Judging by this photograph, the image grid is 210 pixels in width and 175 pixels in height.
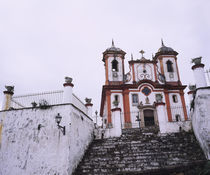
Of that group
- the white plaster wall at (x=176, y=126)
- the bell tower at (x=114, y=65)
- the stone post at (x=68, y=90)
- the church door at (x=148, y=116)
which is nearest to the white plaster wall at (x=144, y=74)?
the bell tower at (x=114, y=65)

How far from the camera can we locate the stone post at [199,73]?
1068 centimetres

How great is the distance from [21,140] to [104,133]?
17.1 ft

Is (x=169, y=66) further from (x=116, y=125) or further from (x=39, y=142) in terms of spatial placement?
(x=39, y=142)

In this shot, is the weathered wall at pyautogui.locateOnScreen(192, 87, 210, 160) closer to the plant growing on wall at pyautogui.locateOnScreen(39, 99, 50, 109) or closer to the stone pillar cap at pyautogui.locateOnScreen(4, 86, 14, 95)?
the plant growing on wall at pyautogui.locateOnScreen(39, 99, 50, 109)

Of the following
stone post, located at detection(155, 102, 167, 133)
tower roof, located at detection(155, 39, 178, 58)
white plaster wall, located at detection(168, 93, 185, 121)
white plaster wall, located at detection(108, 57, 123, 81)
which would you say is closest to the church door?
white plaster wall, located at detection(168, 93, 185, 121)

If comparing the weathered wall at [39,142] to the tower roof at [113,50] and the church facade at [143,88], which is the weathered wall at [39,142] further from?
the tower roof at [113,50]

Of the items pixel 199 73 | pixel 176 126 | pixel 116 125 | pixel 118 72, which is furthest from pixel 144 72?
pixel 199 73

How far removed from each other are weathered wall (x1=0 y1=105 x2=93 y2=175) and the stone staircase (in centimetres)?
93

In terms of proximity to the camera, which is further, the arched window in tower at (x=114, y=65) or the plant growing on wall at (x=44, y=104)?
the arched window in tower at (x=114, y=65)

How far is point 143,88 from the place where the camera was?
24250 mm

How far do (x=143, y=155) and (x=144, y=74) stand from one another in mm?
15835

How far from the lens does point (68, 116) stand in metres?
10.6

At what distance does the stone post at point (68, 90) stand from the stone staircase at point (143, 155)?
10.1 feet

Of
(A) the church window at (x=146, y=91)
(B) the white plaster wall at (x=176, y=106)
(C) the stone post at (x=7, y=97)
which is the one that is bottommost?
(C) the stone post at (x=7, y=97)
